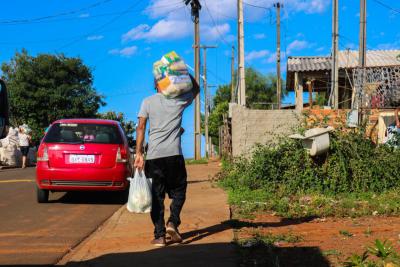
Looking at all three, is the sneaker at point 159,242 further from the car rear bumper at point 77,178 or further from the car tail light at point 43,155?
the car tail light at point 43,155

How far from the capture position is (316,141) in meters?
8.89

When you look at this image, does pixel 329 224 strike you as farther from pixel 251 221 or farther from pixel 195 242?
pixel 195 242

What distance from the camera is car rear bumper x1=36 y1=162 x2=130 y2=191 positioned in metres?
8.90

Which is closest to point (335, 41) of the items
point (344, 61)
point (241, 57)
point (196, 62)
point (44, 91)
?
point (241, 57)

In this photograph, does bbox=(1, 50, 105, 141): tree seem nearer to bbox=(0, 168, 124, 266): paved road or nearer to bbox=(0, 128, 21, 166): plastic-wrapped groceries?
bbox=(0, 128, 21, 166): plastic-wrapped groceries

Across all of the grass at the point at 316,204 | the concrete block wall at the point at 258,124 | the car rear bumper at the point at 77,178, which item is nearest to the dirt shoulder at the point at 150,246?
the grass at the point at 316,204

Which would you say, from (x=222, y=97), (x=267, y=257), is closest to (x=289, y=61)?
(x=267, y=257)

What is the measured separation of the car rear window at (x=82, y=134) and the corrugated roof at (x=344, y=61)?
1571cm

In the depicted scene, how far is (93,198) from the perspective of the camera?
33.2ft

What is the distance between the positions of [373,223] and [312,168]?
2771mm

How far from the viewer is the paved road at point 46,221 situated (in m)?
5.43

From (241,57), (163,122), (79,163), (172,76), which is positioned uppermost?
(241,57)

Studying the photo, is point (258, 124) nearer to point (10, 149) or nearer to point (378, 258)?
point (378, 258)

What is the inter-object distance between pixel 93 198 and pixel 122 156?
5.02ft
